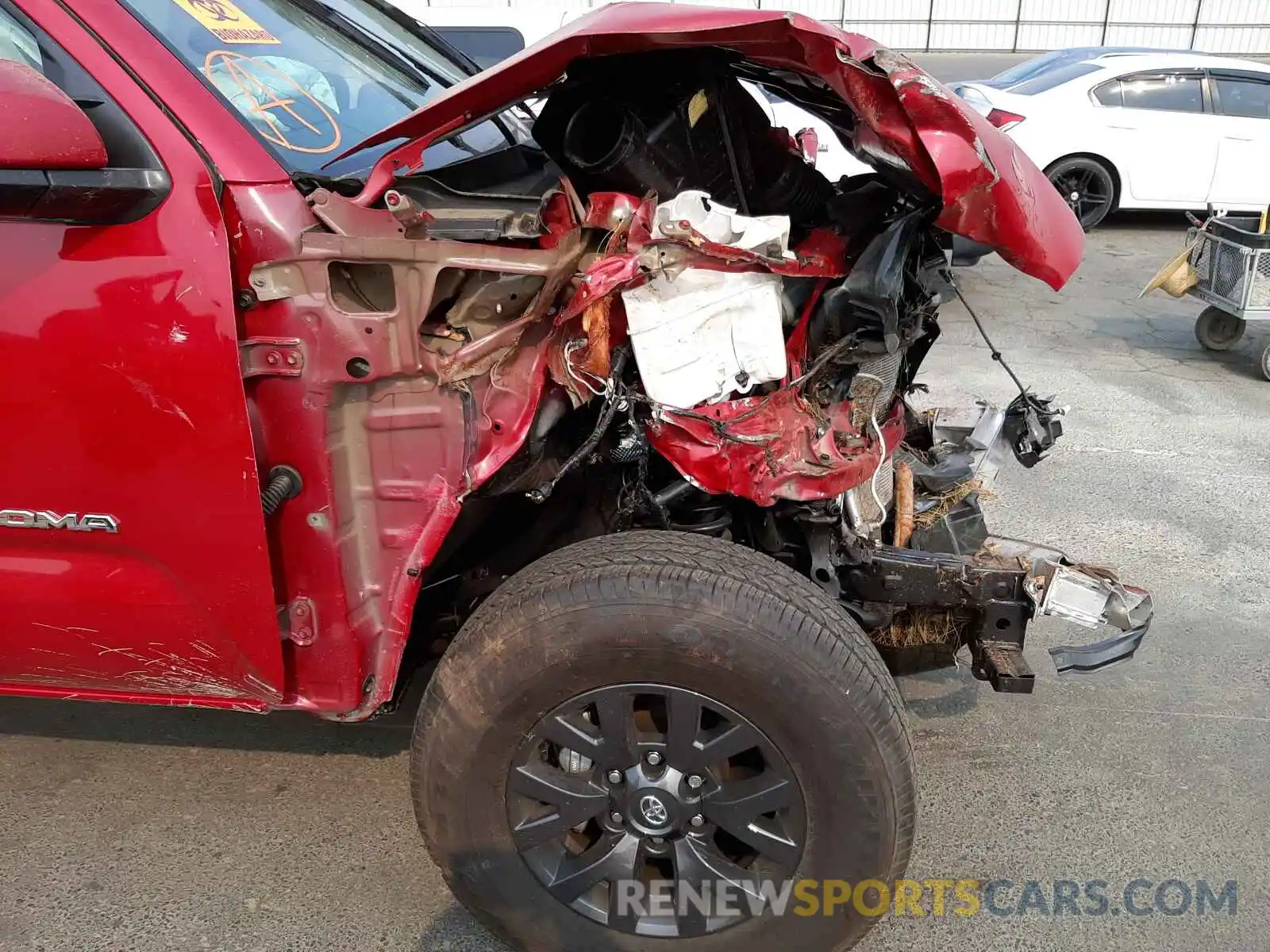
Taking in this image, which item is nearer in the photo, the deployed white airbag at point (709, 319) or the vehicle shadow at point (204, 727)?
the deployed white airbag at point (709, 319)

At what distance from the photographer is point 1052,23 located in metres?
24.4

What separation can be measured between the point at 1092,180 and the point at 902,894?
9.31 metres

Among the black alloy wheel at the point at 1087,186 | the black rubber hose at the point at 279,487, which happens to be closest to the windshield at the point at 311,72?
the black rubber hose at the point at 279,487

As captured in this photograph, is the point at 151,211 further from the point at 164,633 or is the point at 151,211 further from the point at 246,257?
the point at 164,633

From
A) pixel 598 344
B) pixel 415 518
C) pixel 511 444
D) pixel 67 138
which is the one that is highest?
pixel 67 138

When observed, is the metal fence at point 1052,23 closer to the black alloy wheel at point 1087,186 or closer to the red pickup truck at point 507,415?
the black alloy wheel at point 1087,186

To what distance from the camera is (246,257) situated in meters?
1.89

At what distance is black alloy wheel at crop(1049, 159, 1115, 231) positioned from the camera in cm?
960

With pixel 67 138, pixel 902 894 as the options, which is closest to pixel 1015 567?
pixel 902 894

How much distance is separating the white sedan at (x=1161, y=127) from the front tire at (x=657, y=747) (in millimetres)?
8903

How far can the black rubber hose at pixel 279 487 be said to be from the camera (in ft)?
6.52

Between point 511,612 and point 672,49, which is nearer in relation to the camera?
point 511,612

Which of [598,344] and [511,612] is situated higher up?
[598,344]

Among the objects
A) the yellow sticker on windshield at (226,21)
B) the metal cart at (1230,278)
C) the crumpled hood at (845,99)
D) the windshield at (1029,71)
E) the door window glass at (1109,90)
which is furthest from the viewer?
the windshield at (1029,71)
